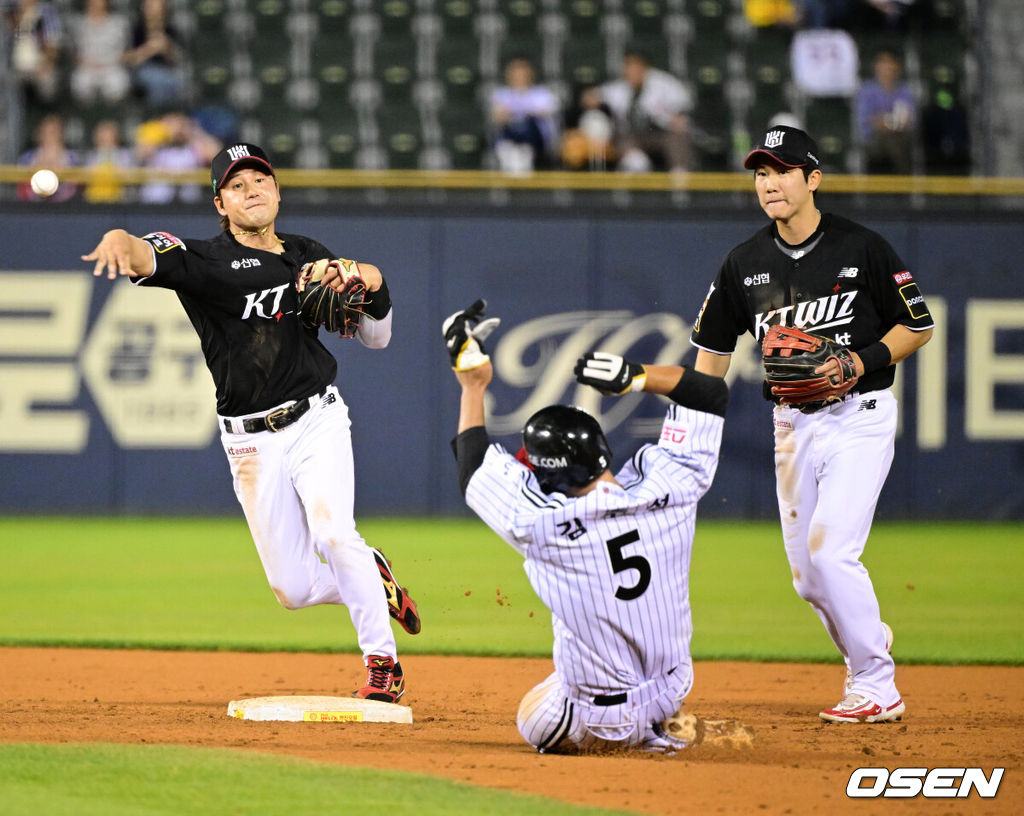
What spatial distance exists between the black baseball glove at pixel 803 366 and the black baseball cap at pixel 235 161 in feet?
6.68

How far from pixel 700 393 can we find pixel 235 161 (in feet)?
7.24

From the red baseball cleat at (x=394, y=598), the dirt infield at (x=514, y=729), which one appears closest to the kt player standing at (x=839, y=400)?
the dirt infield at (x=514, y=729)

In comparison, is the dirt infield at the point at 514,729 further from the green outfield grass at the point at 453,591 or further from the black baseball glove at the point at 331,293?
the black baseball glove at the point at 331,293

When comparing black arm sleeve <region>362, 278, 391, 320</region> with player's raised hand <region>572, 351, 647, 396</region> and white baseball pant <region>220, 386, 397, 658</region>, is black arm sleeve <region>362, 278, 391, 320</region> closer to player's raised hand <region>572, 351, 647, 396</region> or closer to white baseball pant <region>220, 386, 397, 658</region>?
white baseball pant <region>220, 386, 397, 658</region>

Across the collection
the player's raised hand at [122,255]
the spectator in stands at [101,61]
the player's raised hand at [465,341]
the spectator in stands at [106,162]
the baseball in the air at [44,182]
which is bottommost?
the player's raised hand at [465,341]

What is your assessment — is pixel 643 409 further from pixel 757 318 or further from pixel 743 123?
pixel 757 318

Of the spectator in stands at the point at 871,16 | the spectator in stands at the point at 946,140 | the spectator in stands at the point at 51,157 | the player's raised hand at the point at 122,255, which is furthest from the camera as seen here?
the spectator in stands at the point at 871,16

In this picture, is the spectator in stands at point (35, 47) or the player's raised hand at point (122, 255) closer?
the player's raised hand at point (122, 255)

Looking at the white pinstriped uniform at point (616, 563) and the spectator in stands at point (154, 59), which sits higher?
the spectator in stands at point (154, 59)

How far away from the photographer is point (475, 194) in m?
13.4

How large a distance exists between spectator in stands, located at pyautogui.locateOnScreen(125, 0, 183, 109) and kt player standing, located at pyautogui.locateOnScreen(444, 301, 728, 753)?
11472mm

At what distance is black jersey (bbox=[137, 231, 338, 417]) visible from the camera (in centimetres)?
533

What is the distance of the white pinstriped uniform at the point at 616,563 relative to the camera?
13.6ft

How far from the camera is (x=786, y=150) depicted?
17.7ft
